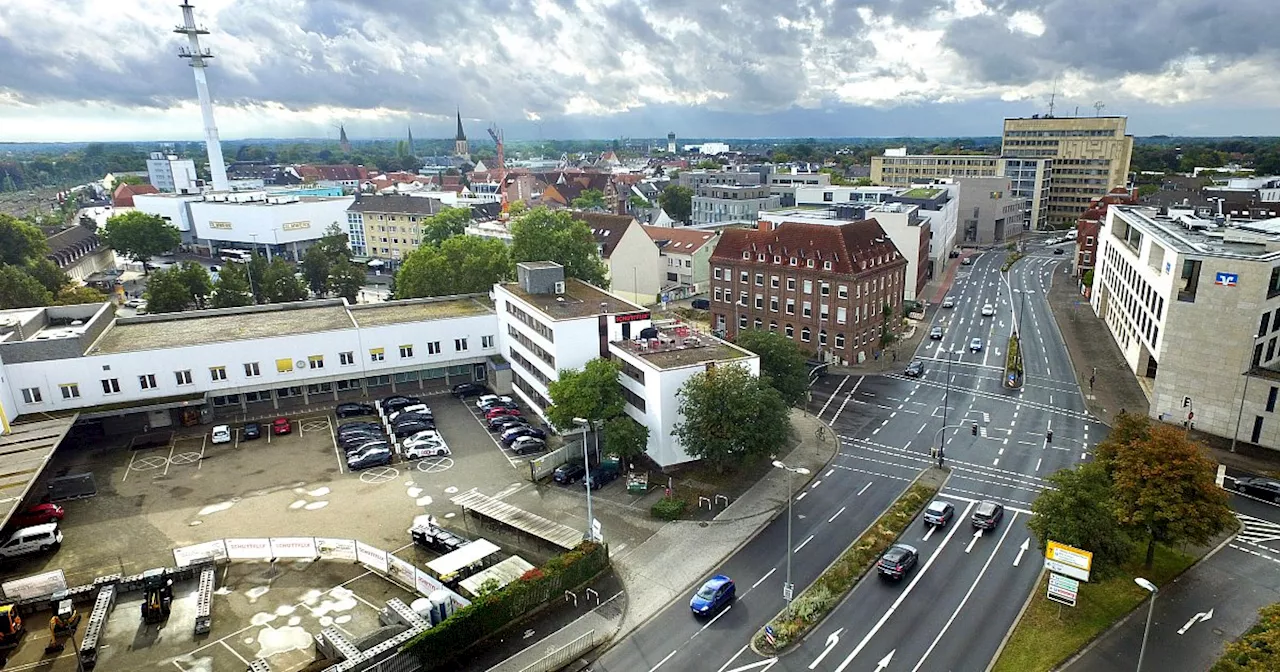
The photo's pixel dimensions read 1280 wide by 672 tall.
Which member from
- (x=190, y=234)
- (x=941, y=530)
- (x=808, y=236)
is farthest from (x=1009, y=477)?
(x=190, y=234)

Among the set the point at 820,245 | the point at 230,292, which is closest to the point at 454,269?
the point at 230,292

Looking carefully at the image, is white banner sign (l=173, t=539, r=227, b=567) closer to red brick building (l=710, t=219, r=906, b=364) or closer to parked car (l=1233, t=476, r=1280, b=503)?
red brick building (l=710, t=219, r=906, b=364)

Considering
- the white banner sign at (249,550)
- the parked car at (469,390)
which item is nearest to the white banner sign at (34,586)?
the white banner sign at (249,550)

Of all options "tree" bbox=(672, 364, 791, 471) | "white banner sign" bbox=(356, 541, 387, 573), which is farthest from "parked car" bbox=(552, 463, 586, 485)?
"white banner sign" bbox=(356, 541, 387, 573)

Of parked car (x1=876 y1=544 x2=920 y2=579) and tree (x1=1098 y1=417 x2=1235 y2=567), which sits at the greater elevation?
tree (x1=1098 y1=417 x2=1235 y2=567)

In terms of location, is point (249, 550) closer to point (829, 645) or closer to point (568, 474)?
point (568, 474)

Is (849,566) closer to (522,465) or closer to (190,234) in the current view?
(522,465)
